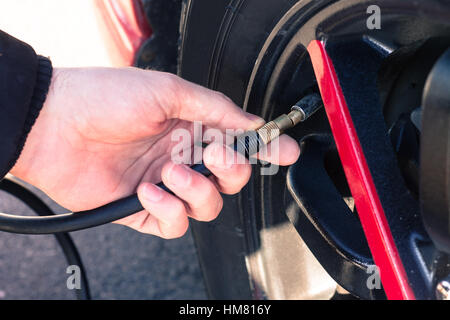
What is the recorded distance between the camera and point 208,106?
0.62 m

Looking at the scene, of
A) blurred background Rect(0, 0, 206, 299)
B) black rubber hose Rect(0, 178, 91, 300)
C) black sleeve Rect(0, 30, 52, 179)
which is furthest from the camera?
blurred background Rect(0, 0, 206, 299)

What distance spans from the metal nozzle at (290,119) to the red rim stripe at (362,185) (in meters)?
0.03

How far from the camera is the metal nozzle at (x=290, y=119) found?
1.82 ft

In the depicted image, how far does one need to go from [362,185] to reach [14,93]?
404 mm

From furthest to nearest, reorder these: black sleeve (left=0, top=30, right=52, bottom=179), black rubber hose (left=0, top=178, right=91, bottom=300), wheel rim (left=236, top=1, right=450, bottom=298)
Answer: black rubber hose (left=0, top=178, right=91, bottom=300) < black sleeve (left=0, top=30, right=52, bottom=179) < wheel rim (left=236, top=1, right=450, bottom=298)

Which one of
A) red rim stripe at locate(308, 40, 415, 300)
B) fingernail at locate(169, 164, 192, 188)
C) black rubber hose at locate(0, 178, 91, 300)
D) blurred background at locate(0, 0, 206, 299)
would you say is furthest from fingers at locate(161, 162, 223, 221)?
blurred background at locate(0, 0, 206, 299)

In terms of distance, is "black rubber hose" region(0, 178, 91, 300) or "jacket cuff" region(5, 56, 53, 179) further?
"black rubber hose" region(0, 178, 91, 300)

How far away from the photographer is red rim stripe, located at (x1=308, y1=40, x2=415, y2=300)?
0.48 m

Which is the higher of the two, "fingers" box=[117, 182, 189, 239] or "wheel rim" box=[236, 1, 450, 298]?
"wheel rim" box=[236, 1, 450, 298]

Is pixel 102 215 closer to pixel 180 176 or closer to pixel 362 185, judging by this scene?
pixel 180 176

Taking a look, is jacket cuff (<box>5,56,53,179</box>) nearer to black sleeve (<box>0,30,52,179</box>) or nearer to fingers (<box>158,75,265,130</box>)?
black sleeve (<box>0,30,52,179</box>)

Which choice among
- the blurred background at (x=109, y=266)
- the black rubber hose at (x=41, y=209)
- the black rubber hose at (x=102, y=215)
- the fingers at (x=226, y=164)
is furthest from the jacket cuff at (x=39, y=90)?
the blurred background at (x=109, y=266)

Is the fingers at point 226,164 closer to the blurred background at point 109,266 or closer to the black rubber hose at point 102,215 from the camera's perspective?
the black rubber hose at point 102,215
